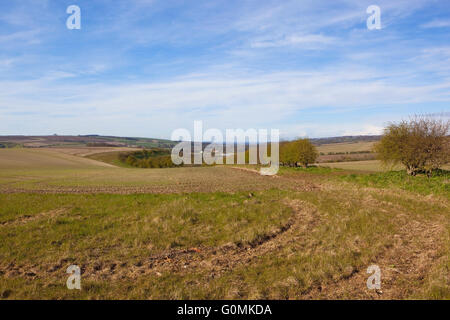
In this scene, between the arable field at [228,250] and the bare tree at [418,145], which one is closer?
the arable field at [228,250]

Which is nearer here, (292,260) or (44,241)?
(292,260)

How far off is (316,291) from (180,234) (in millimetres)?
5979

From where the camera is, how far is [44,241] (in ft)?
32.8

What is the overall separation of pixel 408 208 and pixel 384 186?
889 cm

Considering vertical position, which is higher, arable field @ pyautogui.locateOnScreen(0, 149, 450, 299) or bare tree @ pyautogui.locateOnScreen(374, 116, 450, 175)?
bare tree @ pyautogui.locateOnScreen(374, 116, 450, 175)

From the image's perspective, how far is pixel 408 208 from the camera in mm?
14844

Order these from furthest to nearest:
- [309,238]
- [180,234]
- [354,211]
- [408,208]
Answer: [408,208]
[354,211]
[180,234]
[309,238]

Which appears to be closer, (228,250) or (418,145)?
(228,250)

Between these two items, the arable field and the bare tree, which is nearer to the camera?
the arable field

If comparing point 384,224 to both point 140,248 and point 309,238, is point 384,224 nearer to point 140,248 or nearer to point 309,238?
point 309,238

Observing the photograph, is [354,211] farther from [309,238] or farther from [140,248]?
[140,248]

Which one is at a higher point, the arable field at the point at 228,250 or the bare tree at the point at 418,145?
the bare tree at the point at 418,145

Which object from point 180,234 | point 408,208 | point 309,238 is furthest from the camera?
point 408,208
